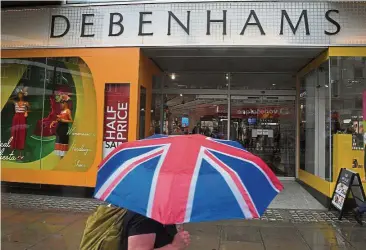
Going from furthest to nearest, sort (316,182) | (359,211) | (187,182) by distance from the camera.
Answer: (316,182), (359,211), (187,182)

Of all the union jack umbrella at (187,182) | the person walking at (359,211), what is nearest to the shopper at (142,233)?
the union jack umbrella at (187,182)

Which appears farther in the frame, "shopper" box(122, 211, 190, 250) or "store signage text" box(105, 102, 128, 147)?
"store signage text" box(105, 102, 128, 147)

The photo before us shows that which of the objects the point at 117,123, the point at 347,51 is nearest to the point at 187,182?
the point at 117,123

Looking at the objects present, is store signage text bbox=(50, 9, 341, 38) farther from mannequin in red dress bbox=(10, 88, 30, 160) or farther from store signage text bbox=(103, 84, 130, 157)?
mannequin in red dress bbox=(10, 88, 30, 160)

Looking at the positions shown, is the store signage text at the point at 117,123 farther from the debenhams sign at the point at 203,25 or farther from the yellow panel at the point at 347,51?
the yellow panel at the point at 347,51

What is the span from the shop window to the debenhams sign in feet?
2.33

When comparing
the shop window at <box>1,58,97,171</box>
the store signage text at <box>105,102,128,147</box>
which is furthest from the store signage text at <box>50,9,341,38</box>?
the store signage text at <box>105,102,128,147</box>

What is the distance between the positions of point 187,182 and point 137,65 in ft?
22.7

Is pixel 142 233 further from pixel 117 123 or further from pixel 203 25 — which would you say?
pixel 203 25

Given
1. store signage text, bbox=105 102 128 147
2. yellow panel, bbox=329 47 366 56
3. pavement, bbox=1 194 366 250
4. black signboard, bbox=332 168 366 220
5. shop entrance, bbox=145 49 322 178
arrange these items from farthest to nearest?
1. shop entrance, bbox=145 49 322 178
2. store signage text, bbox=105 102 128 147
3. yellow panel, bbox=329 47 366 56
4. black signboard, bbox=332 168 366 220
5. pavement, bbox=1 194 366 250

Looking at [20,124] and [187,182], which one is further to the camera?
[20,124]

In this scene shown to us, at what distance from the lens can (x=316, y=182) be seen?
8.86 metres

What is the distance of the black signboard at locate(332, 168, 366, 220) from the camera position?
22.7 ft

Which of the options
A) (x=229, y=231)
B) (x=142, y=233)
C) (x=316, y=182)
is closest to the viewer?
(x=142, y=233)
